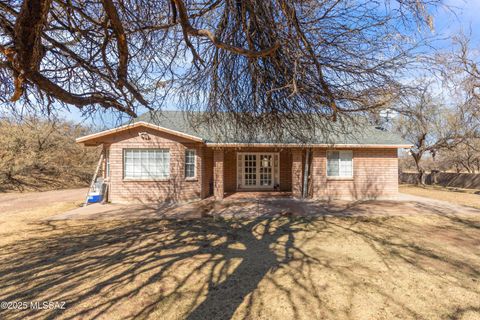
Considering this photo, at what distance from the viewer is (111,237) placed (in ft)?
21.4

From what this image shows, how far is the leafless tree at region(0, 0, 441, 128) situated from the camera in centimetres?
287

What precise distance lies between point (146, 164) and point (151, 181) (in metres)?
0.82

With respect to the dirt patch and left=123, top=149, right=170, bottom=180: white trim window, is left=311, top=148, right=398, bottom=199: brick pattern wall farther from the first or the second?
the dirt patch

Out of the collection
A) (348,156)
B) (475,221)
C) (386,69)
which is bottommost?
(475,221)

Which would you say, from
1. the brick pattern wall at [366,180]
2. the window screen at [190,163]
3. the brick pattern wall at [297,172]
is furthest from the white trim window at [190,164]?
the brick pattern wall at [366,180]

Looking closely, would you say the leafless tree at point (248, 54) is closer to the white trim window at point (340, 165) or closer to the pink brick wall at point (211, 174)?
the pink brick wall at point (211, 174)

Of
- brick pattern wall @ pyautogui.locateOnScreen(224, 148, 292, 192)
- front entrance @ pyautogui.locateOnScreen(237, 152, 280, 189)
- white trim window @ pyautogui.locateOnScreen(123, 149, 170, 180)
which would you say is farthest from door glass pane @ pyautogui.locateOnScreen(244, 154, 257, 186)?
white trim window @ pyautogui.locateOnScreen(123, 149, 170, 180)

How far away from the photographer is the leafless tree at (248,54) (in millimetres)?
2869

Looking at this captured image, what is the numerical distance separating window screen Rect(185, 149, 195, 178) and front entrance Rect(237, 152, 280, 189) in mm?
3347

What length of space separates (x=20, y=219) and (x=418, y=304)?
11.1 meters

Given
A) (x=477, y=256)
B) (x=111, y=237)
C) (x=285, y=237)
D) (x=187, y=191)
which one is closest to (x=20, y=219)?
(x=111, y=237)

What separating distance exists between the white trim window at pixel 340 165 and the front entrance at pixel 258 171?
309 centimetres

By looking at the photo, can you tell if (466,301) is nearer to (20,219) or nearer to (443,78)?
(443,78)

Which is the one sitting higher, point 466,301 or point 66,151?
point 66,151
